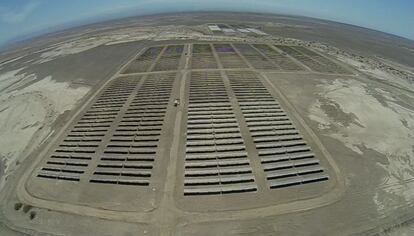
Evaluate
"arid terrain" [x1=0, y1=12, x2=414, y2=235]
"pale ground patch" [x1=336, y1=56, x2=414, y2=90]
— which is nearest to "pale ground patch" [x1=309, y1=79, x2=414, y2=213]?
"arid terrain" [x1=0, y1=12, x2=414, y2=235]

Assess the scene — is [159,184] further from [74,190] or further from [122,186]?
[74,190]

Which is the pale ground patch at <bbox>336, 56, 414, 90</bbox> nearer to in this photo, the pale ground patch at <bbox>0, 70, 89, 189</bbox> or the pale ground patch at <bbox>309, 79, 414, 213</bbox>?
the pale ground patch at <bbox>309, 79, 414, 213</bbox>

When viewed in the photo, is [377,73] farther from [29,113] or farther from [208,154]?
[29,113]

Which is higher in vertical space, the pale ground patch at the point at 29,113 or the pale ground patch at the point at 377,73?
the pale ground patch at the point at 29,113

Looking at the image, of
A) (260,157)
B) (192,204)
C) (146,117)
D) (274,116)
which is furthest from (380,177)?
(146,117)

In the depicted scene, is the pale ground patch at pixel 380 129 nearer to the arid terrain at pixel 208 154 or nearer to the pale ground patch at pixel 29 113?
the arid terrain at pixel 208 154

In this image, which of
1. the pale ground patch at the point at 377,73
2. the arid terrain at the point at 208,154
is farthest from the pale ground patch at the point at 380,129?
the pale ground patch at the point at 377,73
